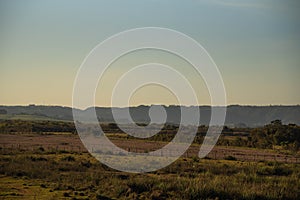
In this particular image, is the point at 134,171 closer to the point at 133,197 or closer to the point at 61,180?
the point at 61,180

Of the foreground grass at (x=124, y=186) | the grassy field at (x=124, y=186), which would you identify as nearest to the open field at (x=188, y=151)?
the grassy field at (x=124, y=186)

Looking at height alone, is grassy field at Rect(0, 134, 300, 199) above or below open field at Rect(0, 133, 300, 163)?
below

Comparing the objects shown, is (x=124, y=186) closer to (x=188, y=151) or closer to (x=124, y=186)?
(x=124, y=186)

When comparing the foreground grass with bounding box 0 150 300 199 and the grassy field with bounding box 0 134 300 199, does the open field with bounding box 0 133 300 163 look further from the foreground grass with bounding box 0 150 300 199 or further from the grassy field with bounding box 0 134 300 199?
the foreground grass with bounding box 0 150 300 199

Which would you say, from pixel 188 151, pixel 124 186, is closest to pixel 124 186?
pixel 124 186

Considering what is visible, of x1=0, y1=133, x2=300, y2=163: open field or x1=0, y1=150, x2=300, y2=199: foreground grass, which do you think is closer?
x1=0, y1=150, x2=300, y2=199: foreground grass

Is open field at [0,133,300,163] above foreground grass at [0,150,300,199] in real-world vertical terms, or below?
above

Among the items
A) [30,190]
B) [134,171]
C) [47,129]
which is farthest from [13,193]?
[47,129]

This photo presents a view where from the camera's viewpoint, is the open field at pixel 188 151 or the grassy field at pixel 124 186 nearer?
the grassy field at pixel 124 186

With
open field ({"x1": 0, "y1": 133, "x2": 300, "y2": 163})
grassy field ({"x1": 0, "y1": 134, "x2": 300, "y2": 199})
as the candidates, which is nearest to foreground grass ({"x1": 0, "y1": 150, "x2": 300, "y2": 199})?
grassy field ({"x1": 0, "y1": 134, "x2": 300, "y2": 199})

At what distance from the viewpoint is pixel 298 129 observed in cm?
7362

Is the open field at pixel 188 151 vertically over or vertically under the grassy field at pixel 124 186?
over

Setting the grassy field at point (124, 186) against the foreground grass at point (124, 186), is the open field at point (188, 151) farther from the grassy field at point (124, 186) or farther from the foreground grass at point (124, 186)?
the foreground grass at point (124, 186)

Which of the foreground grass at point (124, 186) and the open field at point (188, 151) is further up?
the open field at point (188, 151)
